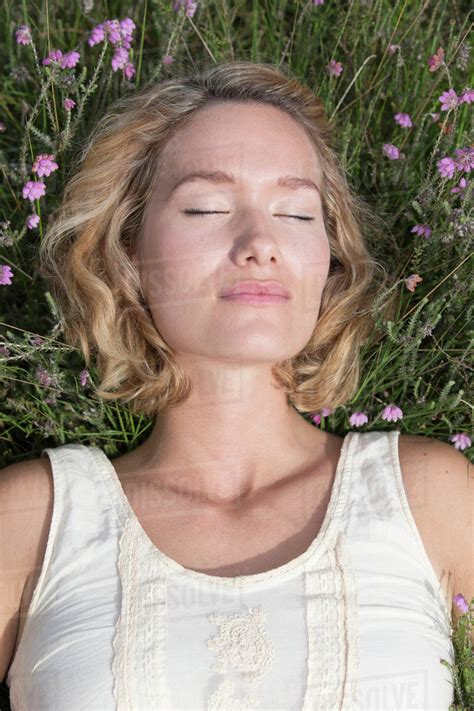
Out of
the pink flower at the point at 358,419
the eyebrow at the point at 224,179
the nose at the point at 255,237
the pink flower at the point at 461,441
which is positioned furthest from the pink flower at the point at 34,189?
the pink flower at the point at 461,441

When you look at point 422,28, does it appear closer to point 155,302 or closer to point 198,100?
point 198,100

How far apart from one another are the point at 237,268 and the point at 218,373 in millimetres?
347

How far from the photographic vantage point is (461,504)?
7.03ft

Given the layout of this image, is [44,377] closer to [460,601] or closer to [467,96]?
[460,601]

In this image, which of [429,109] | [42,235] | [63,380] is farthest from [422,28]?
[63,380]

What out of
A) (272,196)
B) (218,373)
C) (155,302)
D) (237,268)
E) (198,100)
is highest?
(198,100)

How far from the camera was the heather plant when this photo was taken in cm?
241

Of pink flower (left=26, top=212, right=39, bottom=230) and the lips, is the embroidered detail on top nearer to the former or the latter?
the lips

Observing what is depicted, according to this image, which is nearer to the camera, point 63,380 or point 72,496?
point 72,496

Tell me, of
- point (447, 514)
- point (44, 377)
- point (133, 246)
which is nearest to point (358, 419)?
point (447, 514)

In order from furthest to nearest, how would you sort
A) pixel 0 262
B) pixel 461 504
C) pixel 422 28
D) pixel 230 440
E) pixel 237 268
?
1. pixel 422 28
2. pixel 0 262
3. pixel 230 440
4. pixel 461 504
5. pixel 237 268

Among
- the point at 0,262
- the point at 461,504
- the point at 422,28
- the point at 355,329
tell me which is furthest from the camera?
the point at 422,28

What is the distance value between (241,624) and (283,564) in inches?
7.3

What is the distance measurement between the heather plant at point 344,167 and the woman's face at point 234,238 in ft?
0.92
